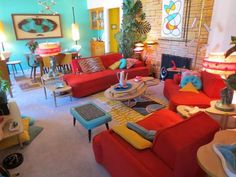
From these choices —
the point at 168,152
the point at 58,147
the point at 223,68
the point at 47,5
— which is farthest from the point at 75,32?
the point at 168,152

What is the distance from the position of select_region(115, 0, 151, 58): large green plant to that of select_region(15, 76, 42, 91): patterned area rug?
111 inches

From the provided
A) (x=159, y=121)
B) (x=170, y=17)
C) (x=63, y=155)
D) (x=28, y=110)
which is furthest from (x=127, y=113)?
(x=170, y=17)

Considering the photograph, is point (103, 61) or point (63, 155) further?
point (103, 61)

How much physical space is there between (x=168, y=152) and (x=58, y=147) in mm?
1748

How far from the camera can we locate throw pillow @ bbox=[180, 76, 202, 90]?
3412 millimetres

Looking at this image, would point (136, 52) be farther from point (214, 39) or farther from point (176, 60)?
point (214, 39)

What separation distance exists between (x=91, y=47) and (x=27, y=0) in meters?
2.95

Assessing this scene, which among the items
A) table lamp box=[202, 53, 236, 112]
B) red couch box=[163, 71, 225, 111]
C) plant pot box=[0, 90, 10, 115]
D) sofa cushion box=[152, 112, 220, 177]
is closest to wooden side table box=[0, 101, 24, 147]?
plant pot box=[0, 90, 10, 115]

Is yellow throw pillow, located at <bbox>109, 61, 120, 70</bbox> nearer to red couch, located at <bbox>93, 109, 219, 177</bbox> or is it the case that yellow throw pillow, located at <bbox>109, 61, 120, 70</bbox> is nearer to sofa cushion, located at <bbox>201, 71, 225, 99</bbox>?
sofa cushion, located at <bbox>201, 71, 225, 99</bbox>

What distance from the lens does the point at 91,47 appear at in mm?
8031

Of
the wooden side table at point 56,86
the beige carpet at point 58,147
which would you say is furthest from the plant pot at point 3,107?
the wooden side table at point 56,86

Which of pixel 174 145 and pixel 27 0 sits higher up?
pixel 27 0

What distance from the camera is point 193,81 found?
11.3 ft

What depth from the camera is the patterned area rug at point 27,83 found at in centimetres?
499
